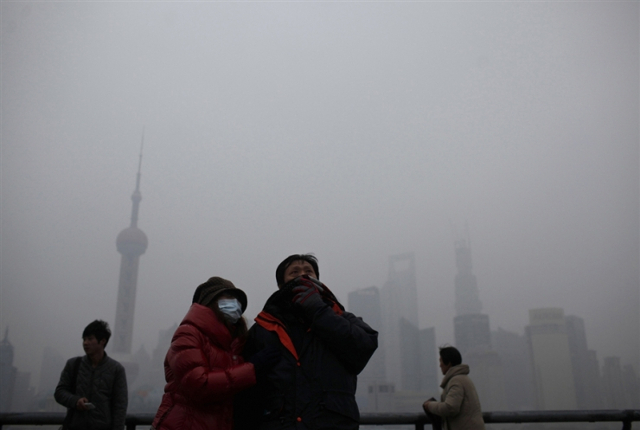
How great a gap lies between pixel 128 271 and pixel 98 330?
132 meters

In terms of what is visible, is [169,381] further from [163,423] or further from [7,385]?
[7,385]

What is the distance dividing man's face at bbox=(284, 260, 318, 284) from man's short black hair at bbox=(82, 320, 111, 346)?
6.44 feet

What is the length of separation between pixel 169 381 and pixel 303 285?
2.32 ft

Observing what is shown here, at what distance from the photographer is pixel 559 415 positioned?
12.2 ft

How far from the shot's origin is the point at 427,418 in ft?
12.0

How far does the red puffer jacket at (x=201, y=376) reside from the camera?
6.32ft

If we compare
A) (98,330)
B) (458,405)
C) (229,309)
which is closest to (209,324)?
(229,309)

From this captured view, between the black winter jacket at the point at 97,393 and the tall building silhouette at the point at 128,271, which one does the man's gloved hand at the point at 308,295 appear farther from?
the tall building silhouette at the point at 128,271

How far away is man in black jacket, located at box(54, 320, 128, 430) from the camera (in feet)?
11.1

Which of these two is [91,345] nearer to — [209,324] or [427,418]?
[209,324]

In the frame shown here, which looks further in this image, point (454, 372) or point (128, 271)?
point (128, 271)

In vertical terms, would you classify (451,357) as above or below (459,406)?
above

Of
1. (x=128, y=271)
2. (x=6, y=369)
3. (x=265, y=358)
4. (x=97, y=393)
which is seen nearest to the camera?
(x=265, y=358)

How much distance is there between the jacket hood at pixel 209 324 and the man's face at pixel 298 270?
1.39ft
